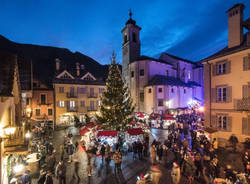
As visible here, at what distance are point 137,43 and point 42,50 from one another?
79.8 m

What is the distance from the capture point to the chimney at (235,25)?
14.6 meters

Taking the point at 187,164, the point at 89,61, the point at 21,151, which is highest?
the point at 89,61

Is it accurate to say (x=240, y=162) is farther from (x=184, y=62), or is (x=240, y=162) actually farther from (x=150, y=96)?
(x=184, y=62)

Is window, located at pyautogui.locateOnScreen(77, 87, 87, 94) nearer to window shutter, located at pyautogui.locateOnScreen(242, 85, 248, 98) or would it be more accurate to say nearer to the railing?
the railing

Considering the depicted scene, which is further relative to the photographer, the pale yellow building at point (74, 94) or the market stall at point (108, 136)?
the pale yellow building at point (74, 94)

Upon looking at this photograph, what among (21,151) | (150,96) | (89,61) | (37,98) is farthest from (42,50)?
(21,151)

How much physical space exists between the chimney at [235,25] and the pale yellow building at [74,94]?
22452mm

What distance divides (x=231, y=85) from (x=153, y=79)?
21.2 m

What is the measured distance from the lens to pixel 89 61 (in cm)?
9512

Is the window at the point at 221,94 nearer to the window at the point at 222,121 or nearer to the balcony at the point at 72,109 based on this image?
the window at the point at 222,121

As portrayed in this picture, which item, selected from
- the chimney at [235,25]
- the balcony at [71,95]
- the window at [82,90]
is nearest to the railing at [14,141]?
the chimney at [235,25]

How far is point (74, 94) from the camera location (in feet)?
102

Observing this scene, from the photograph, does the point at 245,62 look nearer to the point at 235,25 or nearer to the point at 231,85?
the point at 231,85

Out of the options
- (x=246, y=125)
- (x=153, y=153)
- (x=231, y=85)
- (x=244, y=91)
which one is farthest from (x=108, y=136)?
(x=244, y=91)
